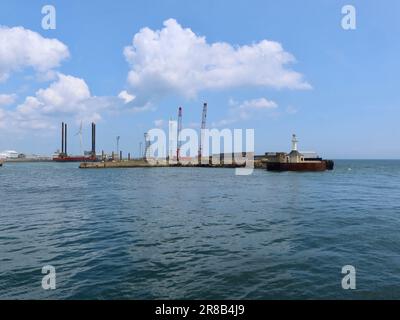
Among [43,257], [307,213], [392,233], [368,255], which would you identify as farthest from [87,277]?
[307,213]

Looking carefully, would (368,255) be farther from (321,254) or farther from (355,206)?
(355,206)

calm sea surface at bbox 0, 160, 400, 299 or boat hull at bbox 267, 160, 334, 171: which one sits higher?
boat hull at bbox 267, 160, 334, 171

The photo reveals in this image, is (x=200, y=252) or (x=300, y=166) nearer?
(x=200, y=252)

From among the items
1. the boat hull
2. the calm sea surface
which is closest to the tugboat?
the boat hull

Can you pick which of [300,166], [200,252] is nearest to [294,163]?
[300,166]

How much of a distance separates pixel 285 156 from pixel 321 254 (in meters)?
83.8

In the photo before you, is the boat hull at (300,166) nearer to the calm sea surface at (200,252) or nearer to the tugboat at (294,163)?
the tugboat at (294,163)

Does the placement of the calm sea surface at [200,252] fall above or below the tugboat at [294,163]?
below

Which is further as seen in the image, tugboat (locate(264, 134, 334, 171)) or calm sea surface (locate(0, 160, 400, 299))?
tugboat (locate(264, 134, 334, 171))

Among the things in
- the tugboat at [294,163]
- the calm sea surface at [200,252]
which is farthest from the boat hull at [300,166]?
the calm sea surface at [200,252]

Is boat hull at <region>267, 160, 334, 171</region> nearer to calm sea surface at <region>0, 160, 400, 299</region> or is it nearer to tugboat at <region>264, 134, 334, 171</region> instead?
tugboat at <region>264, 134, 334, 171</region>

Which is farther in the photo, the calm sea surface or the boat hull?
the boat hull

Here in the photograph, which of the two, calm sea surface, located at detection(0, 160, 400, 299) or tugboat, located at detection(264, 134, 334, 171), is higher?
tugboat, located at detection(264, 134, 334, 171)

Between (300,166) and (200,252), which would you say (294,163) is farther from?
(200,252)
